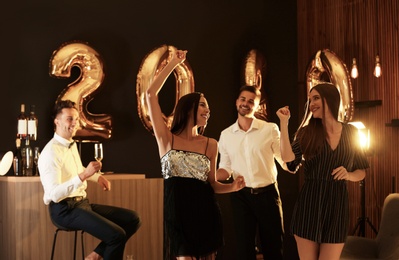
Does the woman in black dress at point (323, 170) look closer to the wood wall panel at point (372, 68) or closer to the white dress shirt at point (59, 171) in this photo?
the white dress shirt at point (59, 171)

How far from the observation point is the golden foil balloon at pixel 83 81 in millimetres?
5762

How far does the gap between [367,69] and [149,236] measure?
10.1ft

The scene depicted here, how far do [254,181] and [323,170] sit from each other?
1316 millimetres

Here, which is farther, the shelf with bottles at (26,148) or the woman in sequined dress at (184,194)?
the shelf with bottles at (26,148)

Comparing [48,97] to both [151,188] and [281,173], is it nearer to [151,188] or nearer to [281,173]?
[151,188]

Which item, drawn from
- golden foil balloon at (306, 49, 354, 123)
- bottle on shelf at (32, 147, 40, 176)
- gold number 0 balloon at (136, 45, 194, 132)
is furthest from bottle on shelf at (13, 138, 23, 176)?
golden foil balloon at (306, 49, 354, 123)

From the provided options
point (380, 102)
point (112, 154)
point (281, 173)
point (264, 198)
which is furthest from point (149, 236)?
point (380, 102)

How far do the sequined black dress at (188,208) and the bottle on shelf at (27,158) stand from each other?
225cm

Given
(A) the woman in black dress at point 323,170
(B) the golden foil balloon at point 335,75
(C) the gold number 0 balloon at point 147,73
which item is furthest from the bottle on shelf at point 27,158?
(B) the golden foil balloon at point 335,75

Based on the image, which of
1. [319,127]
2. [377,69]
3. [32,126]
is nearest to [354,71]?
[377,69]

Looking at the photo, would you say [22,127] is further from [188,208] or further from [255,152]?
[188,208]

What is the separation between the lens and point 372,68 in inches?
280

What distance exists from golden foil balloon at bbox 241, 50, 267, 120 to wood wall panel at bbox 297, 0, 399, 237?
2.28ft

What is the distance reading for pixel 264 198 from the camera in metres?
5.05
